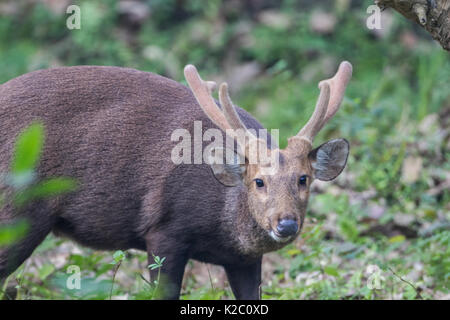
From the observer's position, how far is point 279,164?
172 inches

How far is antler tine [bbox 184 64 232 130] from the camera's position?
4.55 meters

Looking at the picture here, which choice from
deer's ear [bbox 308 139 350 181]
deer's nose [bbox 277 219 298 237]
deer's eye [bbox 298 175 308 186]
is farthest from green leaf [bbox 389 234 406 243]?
deer's nose [bbox 277 219 298 237]

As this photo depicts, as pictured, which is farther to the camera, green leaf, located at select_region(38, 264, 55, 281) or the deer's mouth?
green leaf, located at select_region(38, 264, 55, 281)

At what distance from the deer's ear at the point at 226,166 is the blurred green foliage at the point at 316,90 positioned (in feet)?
2.88

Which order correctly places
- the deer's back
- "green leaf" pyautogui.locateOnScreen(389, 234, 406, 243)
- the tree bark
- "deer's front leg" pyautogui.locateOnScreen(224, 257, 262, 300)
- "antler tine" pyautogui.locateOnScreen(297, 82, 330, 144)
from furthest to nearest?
1. "green leaf" pyautogui.locateOnScreen(389, 234, 406, 243)
2. "deer's front leg" pyautogui.locateOnScreen(224, 257, 262, 300)
3. the deer's back
4. "antler tine" pyautogui.locateOnScreen(297, 82, 330, 144)
5. the tree bark

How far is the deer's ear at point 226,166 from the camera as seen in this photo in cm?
443

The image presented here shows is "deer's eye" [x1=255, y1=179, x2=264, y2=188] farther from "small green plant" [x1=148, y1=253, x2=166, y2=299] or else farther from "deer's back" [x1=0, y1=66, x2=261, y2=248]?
"small green plant" [x1=148, y1=253, x2=166, y2=299]

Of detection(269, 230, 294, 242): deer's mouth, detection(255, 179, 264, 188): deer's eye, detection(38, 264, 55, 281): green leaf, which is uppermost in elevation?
detection(255, 179, 264, 188): deer's eye

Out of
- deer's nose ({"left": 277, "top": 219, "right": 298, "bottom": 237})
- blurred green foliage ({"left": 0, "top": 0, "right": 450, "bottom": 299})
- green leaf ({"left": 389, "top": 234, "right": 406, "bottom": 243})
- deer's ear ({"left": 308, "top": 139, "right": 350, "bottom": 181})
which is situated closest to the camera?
deer's nose ({"left": 277, "top": 219, "right": 298, "bottom": 237})

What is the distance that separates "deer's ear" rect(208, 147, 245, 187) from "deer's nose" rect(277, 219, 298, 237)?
0.54 metres

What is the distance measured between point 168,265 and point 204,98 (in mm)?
1058

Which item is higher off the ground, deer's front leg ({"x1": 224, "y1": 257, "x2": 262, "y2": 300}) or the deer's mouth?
the deer's mouth

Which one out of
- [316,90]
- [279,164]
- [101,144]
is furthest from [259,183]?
[316,90]

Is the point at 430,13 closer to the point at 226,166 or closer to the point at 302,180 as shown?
the point at 302,180
